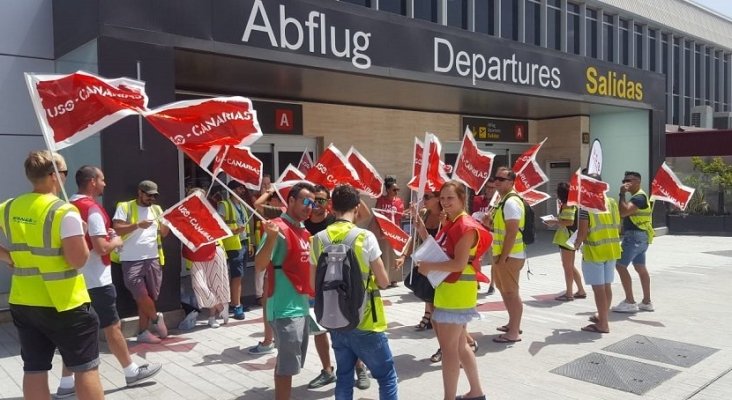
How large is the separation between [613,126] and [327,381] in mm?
14314

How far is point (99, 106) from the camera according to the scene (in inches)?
167

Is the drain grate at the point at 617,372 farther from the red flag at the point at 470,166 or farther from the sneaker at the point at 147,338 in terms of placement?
the sneaker at the point at 147,338

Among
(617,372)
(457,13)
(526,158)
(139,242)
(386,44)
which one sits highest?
(457,13)

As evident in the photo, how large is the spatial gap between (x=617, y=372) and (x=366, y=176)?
341 centimetres

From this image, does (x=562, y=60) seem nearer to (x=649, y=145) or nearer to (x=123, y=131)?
(x=649, y=145)

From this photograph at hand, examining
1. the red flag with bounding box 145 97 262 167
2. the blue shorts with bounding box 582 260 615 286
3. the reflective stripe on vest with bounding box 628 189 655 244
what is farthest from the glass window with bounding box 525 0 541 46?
the red flag with bounding box 145 97 262 167

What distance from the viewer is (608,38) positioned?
25.3m

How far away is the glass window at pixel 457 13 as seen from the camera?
1902 cm

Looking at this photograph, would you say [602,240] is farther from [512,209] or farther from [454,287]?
[454,287]

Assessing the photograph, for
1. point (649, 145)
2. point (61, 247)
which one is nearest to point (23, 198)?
point (61, 247)

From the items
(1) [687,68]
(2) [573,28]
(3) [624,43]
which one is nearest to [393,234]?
(2) [573,28]

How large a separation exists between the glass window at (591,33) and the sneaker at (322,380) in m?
22.6

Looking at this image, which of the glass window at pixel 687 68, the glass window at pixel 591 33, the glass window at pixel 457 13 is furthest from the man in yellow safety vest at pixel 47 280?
the glass window at pixel 687 68

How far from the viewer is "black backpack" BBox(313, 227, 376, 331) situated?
11.9 feet
